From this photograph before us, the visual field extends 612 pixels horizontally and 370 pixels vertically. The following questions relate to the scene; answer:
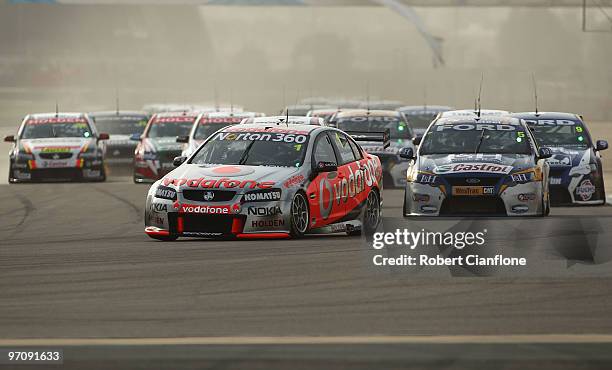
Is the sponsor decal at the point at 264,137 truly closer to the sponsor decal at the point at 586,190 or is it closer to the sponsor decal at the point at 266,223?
Result: the sponsor decal at the point at 266,223

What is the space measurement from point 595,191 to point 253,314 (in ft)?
38.7

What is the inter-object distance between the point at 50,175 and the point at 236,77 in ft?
159

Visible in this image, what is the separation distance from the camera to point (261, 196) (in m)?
14.8

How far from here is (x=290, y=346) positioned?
8.77 m

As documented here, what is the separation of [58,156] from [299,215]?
13430 millimetres

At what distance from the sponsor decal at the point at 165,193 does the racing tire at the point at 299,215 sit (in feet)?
3.90

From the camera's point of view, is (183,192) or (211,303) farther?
(183,192)

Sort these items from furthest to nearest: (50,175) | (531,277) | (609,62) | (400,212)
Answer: (609,62), (50,175), (400,212), (531,277)

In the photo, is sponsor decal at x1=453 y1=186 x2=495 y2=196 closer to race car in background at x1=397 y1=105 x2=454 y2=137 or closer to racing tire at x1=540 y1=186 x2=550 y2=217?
racing tire at x1=540 y1=186 x2=550 y2=217

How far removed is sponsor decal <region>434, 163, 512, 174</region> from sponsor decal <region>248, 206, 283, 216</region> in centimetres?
333

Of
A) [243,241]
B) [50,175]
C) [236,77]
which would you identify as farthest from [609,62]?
[243,241]

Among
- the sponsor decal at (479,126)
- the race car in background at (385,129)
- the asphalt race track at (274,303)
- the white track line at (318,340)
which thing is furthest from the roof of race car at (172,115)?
the white track line at (318,340)

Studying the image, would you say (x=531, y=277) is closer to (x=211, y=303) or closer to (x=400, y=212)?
(x=211, y=303)

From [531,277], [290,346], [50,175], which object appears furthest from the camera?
[50,175]
